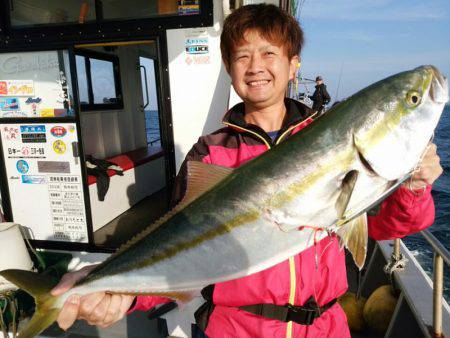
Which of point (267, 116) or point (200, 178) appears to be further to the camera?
point (267, 116)

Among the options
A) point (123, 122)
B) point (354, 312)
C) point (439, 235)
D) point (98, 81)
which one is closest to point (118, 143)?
point (123, 122)

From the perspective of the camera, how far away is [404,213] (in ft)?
5.59

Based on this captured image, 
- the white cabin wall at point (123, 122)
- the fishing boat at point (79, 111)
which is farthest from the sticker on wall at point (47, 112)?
the white cabin wall at point (123, 122)

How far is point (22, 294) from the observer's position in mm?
4070

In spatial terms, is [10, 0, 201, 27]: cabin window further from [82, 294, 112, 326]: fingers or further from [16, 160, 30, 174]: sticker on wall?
[82, 294, 112, 326]: fingers

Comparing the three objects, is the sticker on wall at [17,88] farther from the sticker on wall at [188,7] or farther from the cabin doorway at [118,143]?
the sticker on wall at [188,7]

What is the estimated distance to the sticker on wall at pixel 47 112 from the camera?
4.62m

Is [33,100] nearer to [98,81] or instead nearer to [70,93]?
[70,93]

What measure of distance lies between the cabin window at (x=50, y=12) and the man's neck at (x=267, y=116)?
3.45 m

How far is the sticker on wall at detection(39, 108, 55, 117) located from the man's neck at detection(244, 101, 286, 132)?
353 cm

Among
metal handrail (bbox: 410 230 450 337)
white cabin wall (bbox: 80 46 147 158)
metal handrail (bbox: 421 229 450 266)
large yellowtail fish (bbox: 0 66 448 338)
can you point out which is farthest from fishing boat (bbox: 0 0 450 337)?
large yellowtail fish (bbox: 0 66 448 338)

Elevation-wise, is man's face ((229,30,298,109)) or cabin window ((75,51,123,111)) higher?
cabin window ((75,51,123,111))

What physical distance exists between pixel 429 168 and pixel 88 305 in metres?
1.93

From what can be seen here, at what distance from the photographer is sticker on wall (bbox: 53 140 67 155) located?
4.64 meters
